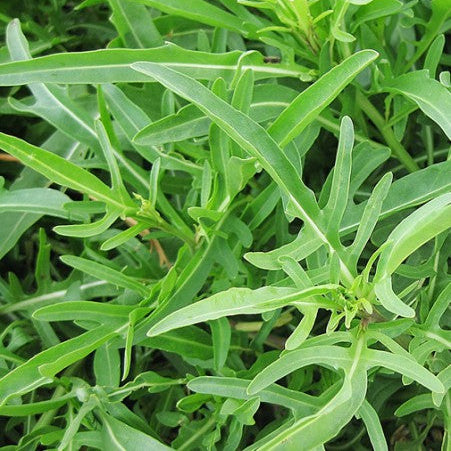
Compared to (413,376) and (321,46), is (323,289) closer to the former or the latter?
(413,376)

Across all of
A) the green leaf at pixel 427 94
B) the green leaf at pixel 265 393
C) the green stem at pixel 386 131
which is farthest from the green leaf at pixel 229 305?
the green stem at pixel 386 131

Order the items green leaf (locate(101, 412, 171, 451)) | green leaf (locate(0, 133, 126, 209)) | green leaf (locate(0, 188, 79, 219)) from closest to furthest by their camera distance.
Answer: green leaf (locate(0, 133, 126, 209)) → green leaf (locate(101, 412, 171, 451)) → green leaf (locate(0, 188, 79, 219))

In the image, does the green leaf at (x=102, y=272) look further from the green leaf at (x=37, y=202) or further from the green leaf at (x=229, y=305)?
the green leaf at (x=229, y=305)

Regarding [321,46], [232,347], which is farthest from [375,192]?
[232,347]

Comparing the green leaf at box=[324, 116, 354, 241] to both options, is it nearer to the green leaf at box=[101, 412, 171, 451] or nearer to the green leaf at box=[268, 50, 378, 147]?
the green leaf at box=[268, 50, 378, 147]

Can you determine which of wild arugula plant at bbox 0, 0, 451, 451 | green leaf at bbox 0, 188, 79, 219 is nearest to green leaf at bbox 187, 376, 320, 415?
wild arugula plant at bbox 0, 0, 451, 451

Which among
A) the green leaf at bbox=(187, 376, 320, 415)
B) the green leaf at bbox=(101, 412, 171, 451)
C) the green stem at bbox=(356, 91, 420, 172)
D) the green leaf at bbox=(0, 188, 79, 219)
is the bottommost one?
the green leaf at bbox=(101, 412, 171, 451)

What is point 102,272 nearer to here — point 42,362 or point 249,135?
point 42,362

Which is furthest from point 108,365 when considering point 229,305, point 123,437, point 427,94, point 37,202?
point 427,94
